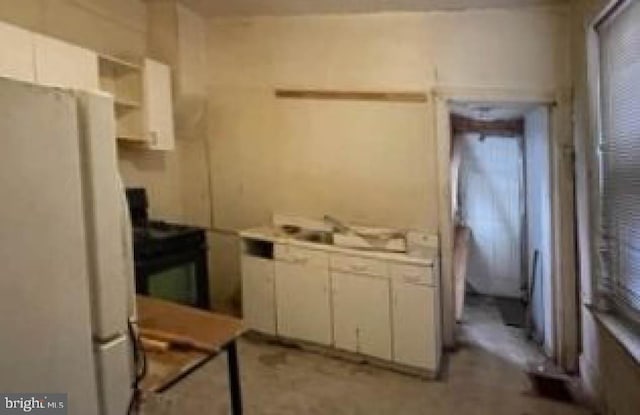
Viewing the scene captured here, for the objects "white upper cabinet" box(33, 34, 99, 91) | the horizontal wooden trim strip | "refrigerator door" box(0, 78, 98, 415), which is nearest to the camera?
"refrigerator door" box(0, 78, 98, 415)

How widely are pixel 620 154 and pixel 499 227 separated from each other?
327 cm

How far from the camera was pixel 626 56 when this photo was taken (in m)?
2.59

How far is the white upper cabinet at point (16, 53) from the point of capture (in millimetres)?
2662

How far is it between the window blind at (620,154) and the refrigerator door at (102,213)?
7.81 feet

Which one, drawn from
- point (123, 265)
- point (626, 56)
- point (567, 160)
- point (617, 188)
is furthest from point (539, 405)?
point (123, 265)

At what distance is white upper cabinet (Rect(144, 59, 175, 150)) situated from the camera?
402 cm

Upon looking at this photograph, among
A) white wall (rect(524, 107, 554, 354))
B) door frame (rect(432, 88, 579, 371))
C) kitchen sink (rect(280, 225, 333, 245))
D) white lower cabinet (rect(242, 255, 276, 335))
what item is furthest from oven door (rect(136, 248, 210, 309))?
white wall (rect(524, 107, 554, 354))

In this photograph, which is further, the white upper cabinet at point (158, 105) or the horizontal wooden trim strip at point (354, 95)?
the horizontal wooden trim strip at point (354, 95)

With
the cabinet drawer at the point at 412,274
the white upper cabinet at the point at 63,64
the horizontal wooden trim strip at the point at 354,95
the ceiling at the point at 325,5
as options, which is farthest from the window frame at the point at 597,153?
the white upper cabinet at the point at 63,64

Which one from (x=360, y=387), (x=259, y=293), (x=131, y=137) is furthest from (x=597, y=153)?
(x=131, y=137)

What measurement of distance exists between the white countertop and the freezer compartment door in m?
2.70

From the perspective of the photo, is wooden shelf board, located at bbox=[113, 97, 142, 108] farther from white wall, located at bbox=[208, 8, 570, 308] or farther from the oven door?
the oven door

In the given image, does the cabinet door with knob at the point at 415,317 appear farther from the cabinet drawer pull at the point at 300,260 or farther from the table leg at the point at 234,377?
the table leg at the point at 234,377

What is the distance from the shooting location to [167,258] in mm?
3811
